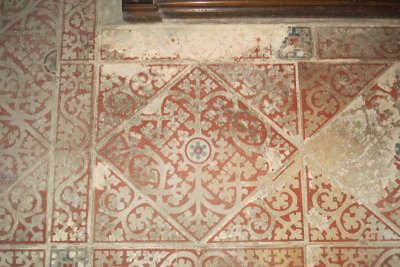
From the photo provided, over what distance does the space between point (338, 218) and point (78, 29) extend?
144cm

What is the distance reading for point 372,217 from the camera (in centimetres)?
184

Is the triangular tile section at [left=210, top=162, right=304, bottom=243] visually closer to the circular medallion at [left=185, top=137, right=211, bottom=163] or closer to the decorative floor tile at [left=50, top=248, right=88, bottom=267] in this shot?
the circular medallion at [left=185, top=137, right=211, bottom=163]

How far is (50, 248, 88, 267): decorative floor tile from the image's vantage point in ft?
5.87

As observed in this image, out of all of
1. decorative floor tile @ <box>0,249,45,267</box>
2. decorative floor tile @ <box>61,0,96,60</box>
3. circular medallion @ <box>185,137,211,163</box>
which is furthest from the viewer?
decorative floor tile @ <box>61,0,96,60</box>

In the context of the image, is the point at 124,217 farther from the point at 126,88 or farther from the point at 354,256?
the point at 354,256

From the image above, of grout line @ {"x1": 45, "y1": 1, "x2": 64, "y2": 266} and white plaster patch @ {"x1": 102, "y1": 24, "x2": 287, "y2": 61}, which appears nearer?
grout line @ {"x1": 45, "y1": 1, "x2": 64, "y2": 266}

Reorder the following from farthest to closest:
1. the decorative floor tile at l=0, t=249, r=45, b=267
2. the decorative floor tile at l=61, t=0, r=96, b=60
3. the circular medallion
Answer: the decorative floor tile at l=61, t=0, r=96, b=60, the circular medallion, the decorative floor tile at l=0, t=249, r=45, b=267

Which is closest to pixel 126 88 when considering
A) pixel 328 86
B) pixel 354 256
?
pixel 328 86

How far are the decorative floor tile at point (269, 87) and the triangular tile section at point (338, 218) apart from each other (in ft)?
0.98

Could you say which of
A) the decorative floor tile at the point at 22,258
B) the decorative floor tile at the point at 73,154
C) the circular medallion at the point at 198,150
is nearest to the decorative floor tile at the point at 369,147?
the circular medallion at the point at 198,150

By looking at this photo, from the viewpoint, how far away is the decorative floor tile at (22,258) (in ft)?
5.86

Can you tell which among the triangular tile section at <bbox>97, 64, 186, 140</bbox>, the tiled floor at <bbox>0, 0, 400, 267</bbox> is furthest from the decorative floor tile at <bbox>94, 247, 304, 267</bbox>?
the triangular tile section at <bbox>97, 64, 186, 140</bbox>

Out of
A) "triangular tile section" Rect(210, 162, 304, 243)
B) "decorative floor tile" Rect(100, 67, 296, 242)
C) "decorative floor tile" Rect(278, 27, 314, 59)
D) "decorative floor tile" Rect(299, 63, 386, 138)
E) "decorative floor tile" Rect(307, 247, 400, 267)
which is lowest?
"decorative floor tile" Rect(307, 247, 400, 267)

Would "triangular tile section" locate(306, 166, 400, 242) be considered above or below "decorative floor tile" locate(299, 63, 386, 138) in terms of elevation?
below
